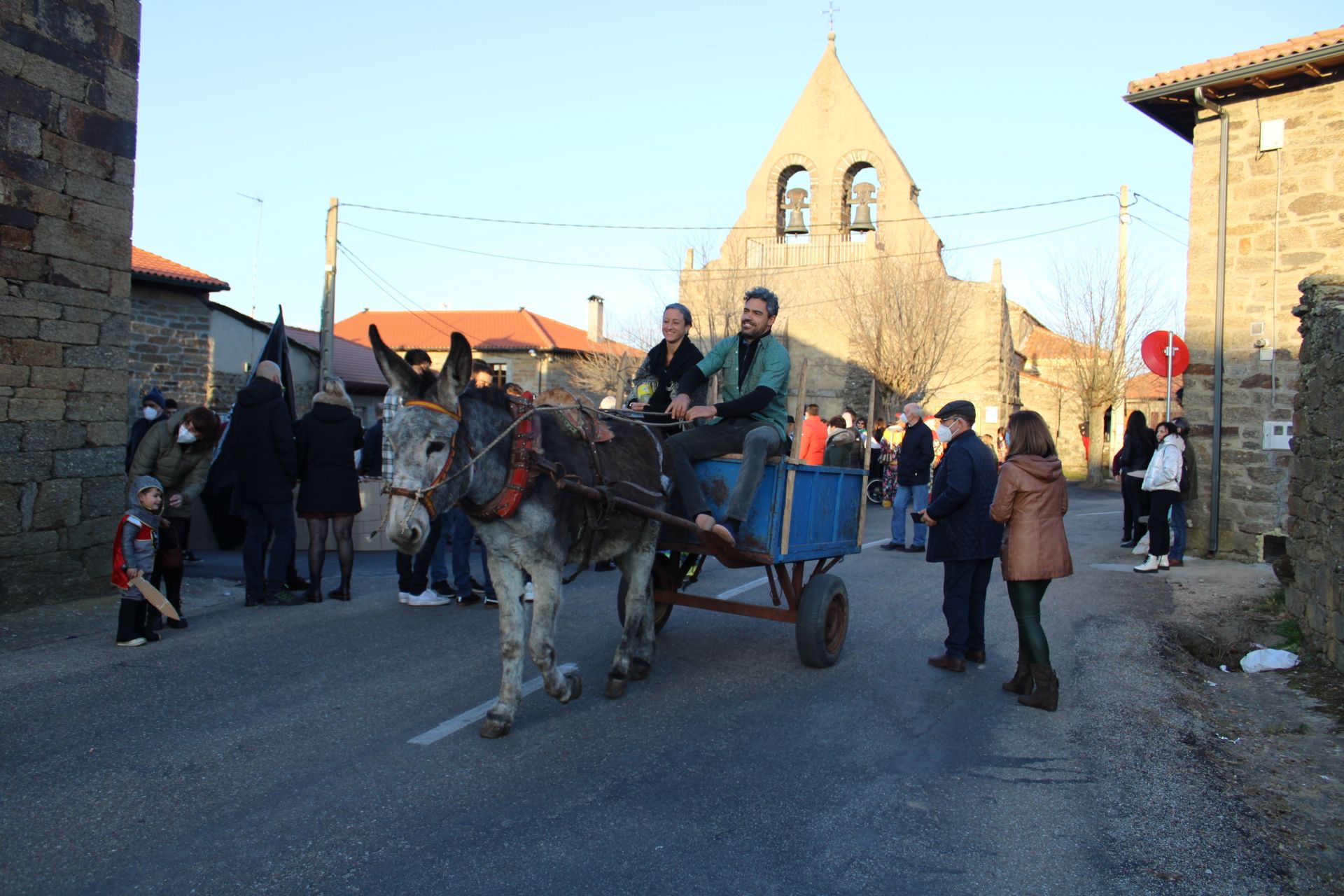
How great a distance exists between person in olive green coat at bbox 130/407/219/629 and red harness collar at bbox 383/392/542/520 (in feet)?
13.6

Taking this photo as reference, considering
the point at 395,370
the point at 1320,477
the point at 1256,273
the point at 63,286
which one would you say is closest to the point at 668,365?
the point at 395,370

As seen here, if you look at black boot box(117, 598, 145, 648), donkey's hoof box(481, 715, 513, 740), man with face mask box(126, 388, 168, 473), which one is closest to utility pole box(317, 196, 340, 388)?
man with face mask box(126, 388, 168, 473)

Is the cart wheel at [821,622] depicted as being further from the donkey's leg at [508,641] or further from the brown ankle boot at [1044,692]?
the donkey's leg at [508,641]

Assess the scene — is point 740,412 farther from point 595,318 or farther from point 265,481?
point 595,318

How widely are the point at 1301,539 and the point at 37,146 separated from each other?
38.1ft

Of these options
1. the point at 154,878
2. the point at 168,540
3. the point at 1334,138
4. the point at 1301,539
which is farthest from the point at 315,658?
the point at 1334,138

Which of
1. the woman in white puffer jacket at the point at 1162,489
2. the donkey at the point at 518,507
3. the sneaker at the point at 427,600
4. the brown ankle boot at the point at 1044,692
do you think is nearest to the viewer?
the donkey at the point at 518,507

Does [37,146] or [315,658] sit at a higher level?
[37,146]

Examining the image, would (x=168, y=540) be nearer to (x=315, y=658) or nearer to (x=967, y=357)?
(x=315, y=658)

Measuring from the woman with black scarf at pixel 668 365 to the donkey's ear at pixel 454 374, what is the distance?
2015 millimetres

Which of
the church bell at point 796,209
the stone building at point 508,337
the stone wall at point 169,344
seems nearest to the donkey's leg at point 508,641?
the stone wall at point 169,344

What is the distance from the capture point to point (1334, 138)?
12.4m

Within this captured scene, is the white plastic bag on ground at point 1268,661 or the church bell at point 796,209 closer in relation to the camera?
the white plastic bag on ground at point 1268,661

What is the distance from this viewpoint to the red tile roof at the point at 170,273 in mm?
20016
